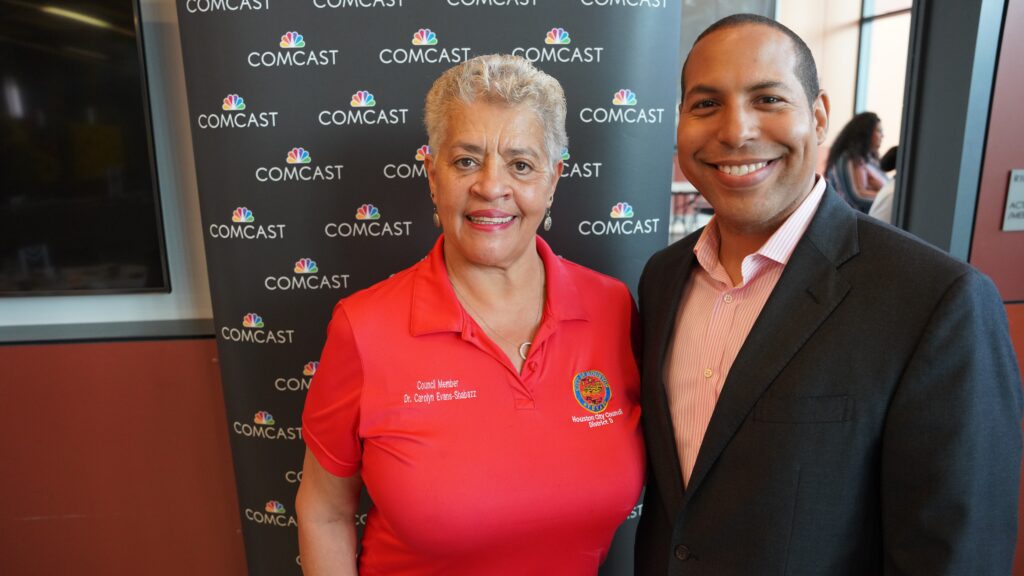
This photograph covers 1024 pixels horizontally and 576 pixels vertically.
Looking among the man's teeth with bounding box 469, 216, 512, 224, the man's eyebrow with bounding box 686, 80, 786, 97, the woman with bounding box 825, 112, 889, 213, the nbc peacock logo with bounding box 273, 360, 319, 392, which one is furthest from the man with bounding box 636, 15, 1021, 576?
the woman with bounding box 825, 112, 889, 213

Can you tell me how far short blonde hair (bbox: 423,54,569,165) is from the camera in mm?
1349

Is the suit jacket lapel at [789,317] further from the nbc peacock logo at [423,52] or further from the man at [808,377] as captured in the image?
the nbc peacock logo at [423,52]

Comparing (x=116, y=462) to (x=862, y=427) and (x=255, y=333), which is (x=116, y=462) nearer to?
(x=255, y=333)

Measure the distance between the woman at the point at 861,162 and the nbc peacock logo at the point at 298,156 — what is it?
411 centimetres

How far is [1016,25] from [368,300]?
2532 millimetres

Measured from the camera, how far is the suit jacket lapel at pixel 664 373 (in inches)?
53.1

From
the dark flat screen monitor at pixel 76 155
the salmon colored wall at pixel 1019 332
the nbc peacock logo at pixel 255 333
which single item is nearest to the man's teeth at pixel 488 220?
the nbc peacock logo at pixel 255 333

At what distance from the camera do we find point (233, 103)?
1974mm

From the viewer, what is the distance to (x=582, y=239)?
215 centimetres

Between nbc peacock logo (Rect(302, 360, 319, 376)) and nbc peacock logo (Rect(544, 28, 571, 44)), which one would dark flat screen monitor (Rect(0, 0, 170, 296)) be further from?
nbc peacock logo (Rect(544, 28, 571, 44))

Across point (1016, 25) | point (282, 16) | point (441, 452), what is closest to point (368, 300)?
point (441, 452)

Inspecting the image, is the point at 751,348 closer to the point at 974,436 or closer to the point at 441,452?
the point at 974,436

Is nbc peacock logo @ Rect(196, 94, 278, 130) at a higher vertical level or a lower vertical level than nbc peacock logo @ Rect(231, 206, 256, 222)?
higher

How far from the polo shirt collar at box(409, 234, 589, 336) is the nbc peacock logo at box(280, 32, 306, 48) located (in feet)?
2.92
